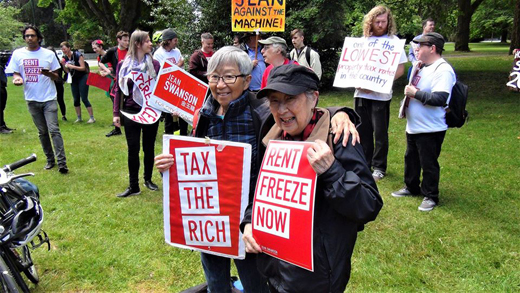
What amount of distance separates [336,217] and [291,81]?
2.18 feet

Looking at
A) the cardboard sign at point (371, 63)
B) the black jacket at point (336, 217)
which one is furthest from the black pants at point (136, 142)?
the black jacket at point (336, 217)

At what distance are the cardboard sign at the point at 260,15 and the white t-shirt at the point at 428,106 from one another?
10.9 feet

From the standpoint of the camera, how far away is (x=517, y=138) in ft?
24.9

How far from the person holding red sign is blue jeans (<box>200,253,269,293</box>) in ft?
1.98

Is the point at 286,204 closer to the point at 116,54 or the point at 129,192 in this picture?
the point at 129,192

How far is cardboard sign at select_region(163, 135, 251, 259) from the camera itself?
235cm

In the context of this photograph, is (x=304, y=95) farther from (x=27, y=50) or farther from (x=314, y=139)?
(x=27, y=50)

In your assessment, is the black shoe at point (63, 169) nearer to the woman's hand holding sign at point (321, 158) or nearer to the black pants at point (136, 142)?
the black pants at point (136, 142)

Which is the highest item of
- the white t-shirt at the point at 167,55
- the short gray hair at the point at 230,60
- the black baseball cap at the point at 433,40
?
the black baseball cap at the point at 433,40

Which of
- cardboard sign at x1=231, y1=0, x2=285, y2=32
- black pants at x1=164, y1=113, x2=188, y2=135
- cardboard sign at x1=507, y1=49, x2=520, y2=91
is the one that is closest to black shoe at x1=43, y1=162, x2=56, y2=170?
black pants at x1=164, y1=113, x2=188, y2=135

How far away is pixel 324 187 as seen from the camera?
171 cm

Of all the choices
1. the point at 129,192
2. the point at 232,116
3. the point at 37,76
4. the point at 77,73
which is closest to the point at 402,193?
the point at 232,116

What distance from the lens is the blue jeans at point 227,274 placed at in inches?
100

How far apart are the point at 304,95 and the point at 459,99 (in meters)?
3.43
